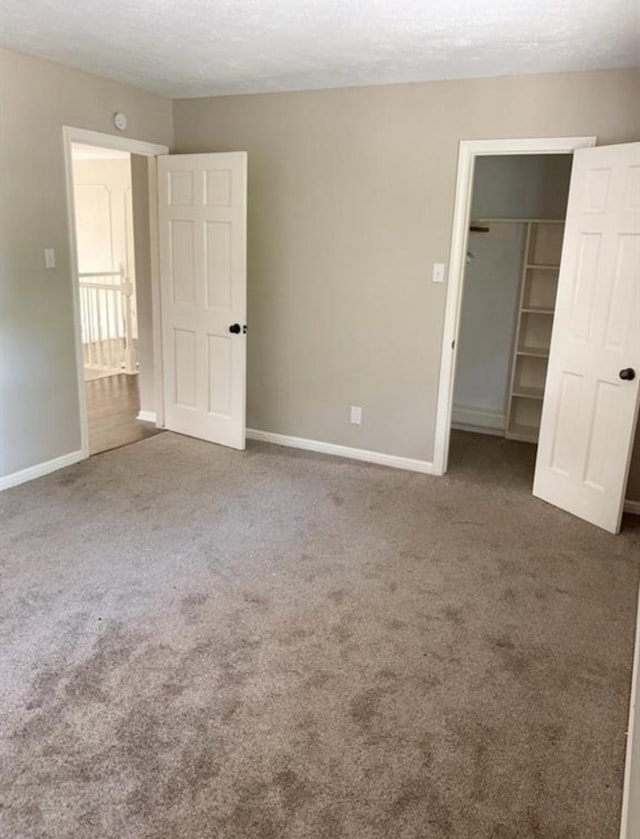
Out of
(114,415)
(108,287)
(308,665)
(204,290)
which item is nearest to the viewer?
(308,665)

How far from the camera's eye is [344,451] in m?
4.62

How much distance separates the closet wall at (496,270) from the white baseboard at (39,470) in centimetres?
314

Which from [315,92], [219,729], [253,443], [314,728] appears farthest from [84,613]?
[315,92]

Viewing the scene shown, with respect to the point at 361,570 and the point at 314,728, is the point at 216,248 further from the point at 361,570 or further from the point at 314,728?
the point at 314,728

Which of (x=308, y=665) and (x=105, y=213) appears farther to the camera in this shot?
(x=105, y=213)

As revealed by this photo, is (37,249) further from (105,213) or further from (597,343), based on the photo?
(105,213)

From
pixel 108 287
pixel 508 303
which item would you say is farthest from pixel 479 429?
pixel 108 287

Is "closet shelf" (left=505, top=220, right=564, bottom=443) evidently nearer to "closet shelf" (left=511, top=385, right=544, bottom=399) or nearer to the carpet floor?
"closet shelf" (left=511, top=385, right=544, bottom=399)

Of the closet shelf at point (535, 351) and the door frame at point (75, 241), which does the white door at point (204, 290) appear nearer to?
the door frame at point (75, 241)

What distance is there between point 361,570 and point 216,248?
2.57 metres

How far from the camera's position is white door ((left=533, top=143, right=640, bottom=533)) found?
3.27 m

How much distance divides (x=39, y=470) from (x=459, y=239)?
3.03 metres

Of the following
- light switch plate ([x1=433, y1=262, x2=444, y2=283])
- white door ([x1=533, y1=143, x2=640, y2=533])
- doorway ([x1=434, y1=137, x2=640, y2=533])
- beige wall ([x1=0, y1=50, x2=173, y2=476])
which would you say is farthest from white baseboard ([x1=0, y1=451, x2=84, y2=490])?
white door ([x1=533, y1=143, x2=640, y2=533])

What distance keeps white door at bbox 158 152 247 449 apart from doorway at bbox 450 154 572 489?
69.5 inches
